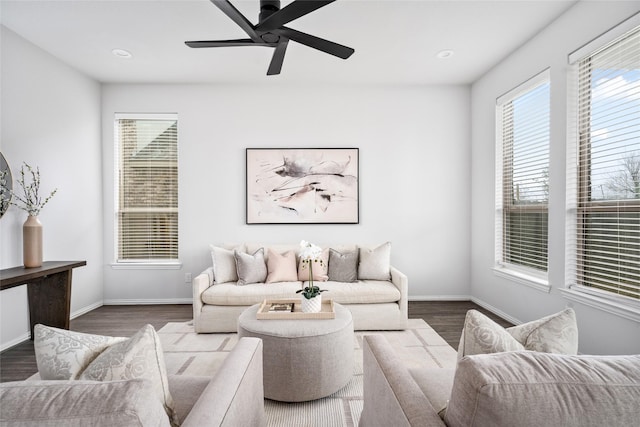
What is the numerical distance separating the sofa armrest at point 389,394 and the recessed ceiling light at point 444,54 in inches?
128

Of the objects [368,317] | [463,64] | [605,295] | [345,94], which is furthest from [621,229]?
[345,94]

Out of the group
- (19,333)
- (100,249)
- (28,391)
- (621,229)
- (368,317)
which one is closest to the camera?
(28,391)

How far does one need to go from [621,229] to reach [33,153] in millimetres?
5295

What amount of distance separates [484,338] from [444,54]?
345 cm

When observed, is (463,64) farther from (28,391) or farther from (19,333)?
(19,333)

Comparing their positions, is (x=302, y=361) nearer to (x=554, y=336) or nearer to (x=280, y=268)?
(x=554, y=336)

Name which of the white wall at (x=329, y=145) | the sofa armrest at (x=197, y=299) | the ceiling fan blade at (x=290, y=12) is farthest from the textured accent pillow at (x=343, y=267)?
the ceiling fan blade at (x=290, y=12)

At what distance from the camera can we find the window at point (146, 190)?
4.53 meters

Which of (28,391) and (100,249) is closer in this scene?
(28,391)

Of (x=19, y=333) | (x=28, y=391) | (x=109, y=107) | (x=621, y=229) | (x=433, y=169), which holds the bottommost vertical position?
(x=19, y=333)

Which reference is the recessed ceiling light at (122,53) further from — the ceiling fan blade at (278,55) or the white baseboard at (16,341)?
the white baseboard at (16,341)

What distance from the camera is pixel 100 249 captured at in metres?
4.43

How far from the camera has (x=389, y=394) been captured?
1210 millimetres

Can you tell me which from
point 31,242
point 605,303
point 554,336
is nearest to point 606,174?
point 605,303
